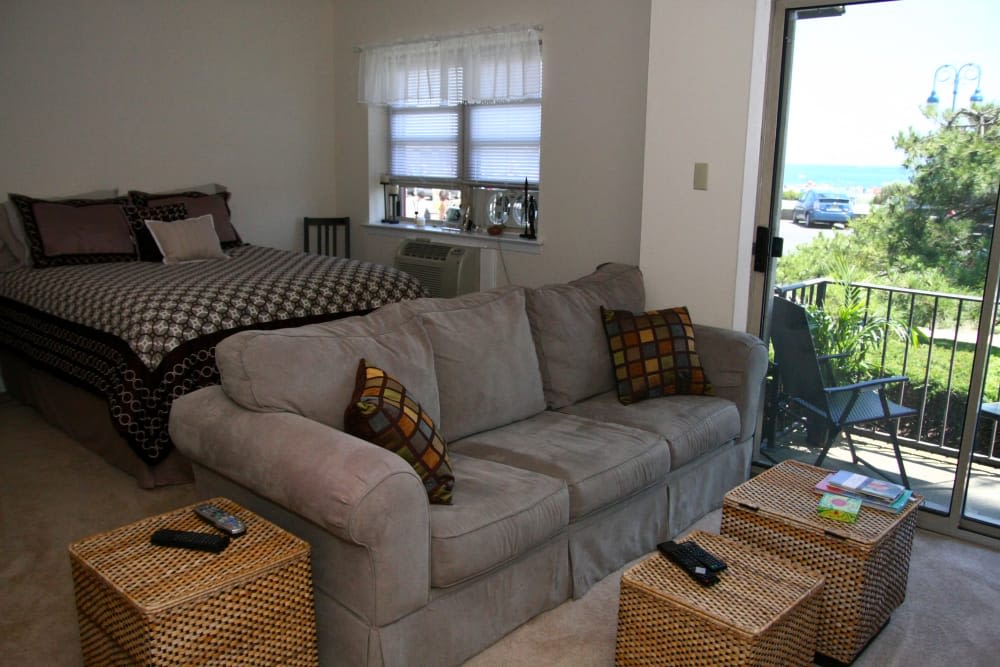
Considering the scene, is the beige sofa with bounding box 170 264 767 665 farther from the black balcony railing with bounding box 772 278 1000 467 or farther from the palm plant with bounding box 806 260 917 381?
the black balcony railing with bounding box 772 278 1000 467

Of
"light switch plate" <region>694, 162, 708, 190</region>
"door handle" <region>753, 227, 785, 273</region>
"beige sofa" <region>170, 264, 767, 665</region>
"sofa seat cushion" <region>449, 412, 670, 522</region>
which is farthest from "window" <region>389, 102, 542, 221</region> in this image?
"sofa seat cushion" <region>449, 412, 670, 522</region>

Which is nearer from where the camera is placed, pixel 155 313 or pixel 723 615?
pixel 723 615

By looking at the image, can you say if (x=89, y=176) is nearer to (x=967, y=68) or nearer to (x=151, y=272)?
(x=151, y=272)

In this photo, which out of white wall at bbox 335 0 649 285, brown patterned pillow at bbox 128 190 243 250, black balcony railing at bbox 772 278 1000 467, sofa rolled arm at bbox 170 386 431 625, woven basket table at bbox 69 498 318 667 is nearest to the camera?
woven basket table at bbox 69 498 318 667

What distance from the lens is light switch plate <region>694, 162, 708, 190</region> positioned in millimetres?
3639

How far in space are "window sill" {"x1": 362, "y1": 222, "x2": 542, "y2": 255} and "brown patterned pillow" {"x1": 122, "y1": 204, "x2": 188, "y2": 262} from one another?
5.10ft

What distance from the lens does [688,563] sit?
217cm

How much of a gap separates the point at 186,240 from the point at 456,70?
81.6 inches

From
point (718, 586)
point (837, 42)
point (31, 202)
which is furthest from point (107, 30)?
point (718, 586)

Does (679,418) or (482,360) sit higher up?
(482,360)

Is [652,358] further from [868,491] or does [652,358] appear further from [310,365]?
[310,365]

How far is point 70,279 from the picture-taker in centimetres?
411

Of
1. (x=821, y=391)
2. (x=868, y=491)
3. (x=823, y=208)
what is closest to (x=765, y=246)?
(x=823, y=208)

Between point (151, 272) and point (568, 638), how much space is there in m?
3.07
